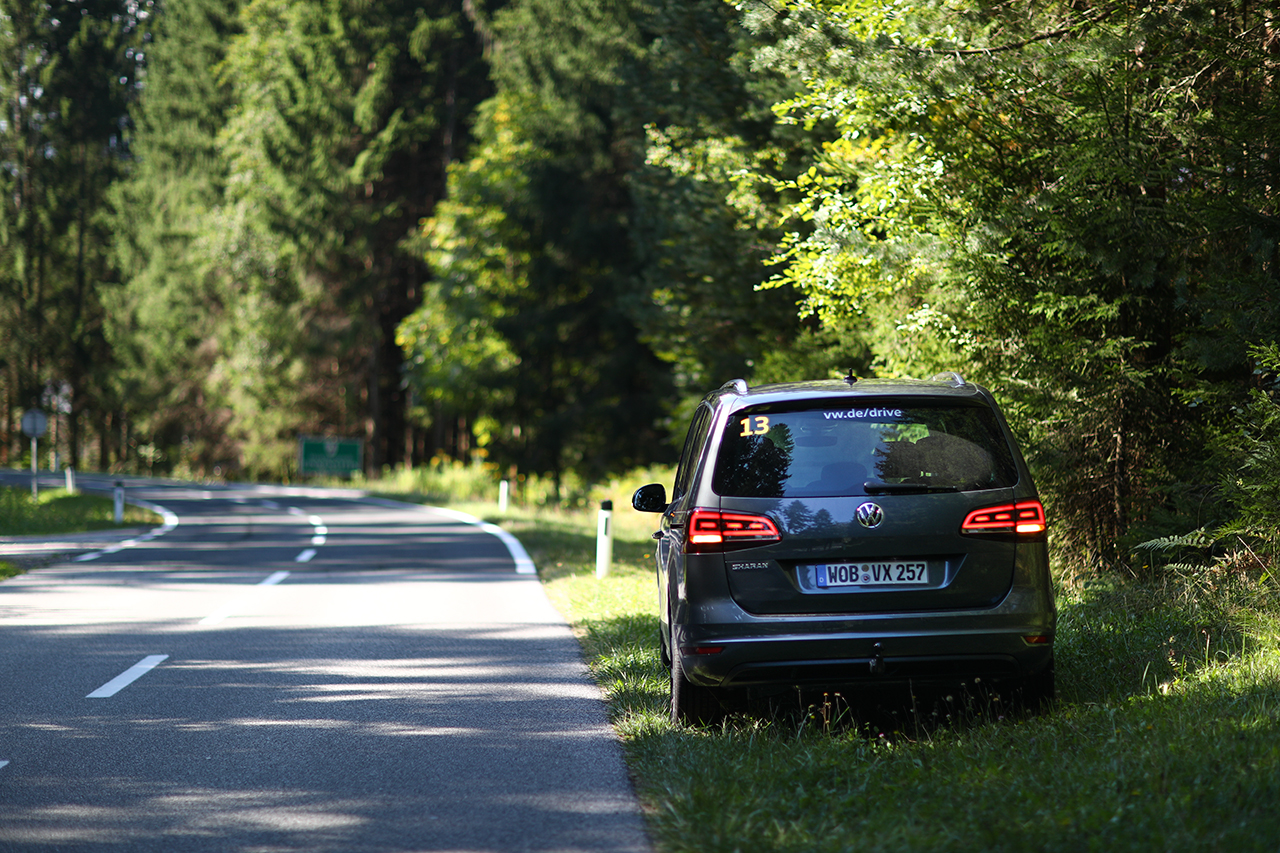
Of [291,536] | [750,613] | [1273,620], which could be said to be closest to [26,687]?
[750,613]

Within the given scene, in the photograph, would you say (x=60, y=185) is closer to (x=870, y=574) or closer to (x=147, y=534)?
(x=147, y=534)

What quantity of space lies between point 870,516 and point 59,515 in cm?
2590

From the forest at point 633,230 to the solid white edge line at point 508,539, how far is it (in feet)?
16.0

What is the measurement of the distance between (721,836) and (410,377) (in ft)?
126

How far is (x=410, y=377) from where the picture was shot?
4178cm

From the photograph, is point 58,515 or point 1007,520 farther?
point 58,515

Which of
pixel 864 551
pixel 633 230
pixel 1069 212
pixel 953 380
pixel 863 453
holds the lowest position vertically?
pixel 864 551

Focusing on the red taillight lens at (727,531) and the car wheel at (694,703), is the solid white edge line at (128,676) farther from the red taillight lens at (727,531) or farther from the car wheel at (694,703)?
the red taillight lens at (727,531)

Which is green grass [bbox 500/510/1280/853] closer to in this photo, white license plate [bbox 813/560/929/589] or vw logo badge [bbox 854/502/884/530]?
white license plate [bbox 813/560/929/589]

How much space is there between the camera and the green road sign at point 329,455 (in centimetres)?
4353

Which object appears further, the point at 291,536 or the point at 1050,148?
the point at 291,536

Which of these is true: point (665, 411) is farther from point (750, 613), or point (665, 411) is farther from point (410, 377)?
point (750, 613)

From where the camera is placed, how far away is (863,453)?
19.3 ft

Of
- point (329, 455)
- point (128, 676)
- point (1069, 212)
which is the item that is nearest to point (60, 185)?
point (329, 455)
